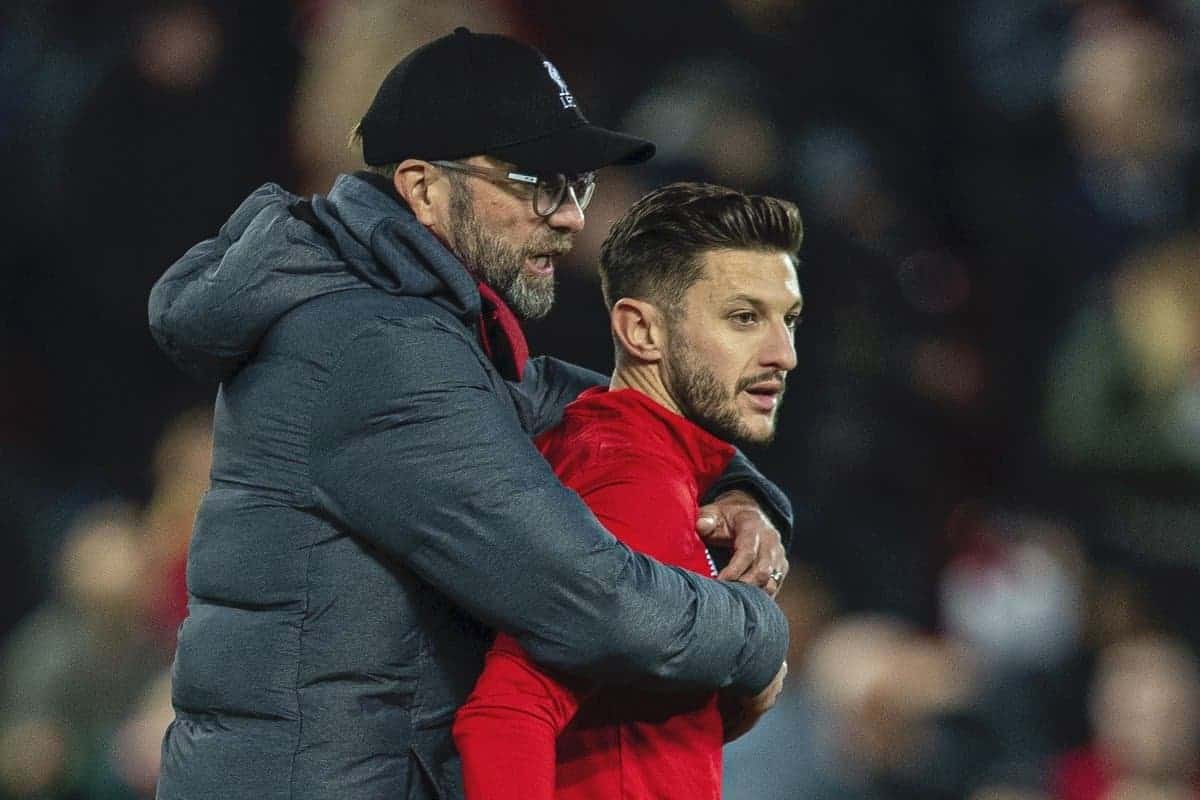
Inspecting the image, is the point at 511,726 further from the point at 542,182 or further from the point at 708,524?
the point at 542,182

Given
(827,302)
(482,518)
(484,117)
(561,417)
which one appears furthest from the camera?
(827,302)

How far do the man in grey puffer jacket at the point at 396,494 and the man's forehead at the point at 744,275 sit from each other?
198 mm

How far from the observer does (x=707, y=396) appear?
87.7 inches

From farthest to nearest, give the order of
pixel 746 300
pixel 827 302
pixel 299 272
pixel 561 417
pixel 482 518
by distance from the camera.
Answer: pixel 827 302 → pixel 561 417 → pixel 746 300 → pixel 299 272 → pixel 482 518

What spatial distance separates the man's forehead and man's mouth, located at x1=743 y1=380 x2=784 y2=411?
11 cm

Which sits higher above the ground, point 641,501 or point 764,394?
point 764,394

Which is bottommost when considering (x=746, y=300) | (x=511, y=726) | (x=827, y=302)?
(x=511, y=726)

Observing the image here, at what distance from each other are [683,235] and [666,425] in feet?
0.85

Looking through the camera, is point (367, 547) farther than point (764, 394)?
No

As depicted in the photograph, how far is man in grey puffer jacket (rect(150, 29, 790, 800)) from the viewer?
75.5 inches

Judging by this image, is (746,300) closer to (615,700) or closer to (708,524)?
(708,524)

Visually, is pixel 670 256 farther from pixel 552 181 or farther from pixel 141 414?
pixel 141 414

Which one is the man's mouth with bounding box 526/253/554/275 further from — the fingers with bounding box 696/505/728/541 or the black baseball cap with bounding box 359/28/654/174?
the fingers with bounding box 696/505/728/541

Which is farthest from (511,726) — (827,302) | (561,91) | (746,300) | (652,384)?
(827,302)
